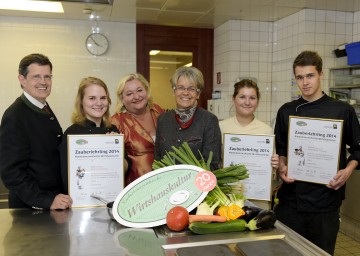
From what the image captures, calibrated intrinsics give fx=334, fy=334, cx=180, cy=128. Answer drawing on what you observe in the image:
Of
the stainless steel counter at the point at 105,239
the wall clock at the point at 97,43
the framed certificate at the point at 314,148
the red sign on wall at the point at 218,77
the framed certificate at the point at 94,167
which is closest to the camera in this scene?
the stainless steel counter at the point at 105,239

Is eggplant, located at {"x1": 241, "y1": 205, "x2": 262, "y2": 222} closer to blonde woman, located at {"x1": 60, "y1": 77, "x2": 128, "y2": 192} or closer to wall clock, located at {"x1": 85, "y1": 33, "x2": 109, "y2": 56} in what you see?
blonde woman, located at {"x1": 60, "y1": 77, "x2": 128, "y2": 192}

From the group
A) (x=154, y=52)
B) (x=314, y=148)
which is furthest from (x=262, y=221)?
(x=154, y=52)

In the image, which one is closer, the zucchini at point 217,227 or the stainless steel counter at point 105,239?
the stainless steel counter at point 105,239

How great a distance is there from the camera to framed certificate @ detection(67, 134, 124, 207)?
1.33m

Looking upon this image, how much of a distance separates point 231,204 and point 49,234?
1.94ft

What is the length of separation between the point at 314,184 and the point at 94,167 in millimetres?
1183

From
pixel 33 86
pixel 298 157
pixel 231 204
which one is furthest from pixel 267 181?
pixel 33 86

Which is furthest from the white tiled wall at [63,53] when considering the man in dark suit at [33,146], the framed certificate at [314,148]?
the framed certificate at [314,148]

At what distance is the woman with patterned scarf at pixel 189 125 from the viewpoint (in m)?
1.65

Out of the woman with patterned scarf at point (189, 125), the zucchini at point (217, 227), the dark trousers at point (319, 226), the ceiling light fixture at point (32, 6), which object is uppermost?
the ceiling light fixture at point (32, 6)

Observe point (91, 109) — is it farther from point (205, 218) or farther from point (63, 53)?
point (63, 53)

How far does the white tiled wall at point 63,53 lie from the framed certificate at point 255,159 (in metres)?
3.02

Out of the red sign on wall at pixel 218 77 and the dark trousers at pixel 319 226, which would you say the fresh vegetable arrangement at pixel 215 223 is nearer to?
the dark trousers at pixel 319 226

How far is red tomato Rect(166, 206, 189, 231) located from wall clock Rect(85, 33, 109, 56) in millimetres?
3516
